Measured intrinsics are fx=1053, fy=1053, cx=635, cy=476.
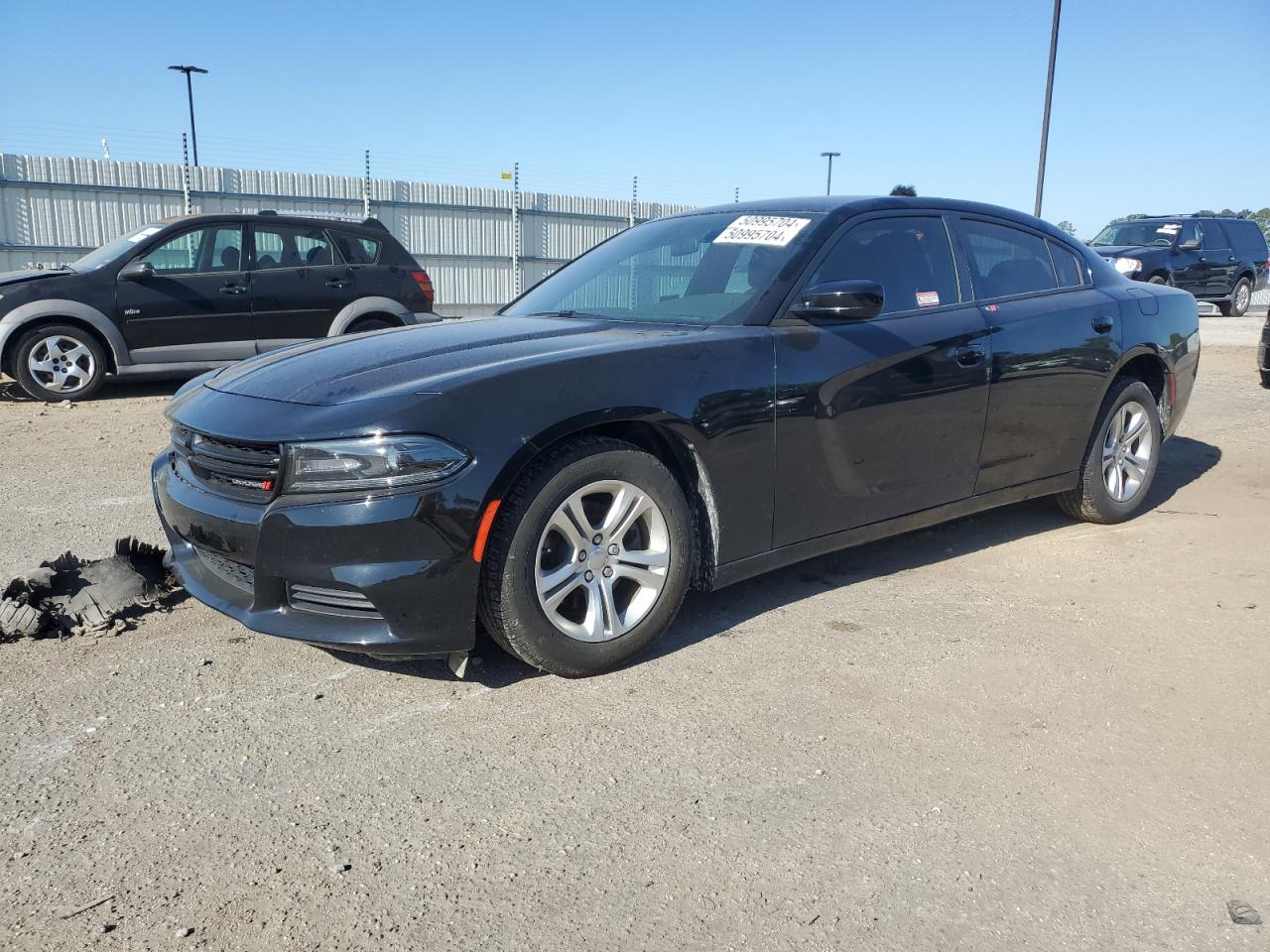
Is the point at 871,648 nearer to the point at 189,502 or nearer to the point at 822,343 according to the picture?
the point at 822,343

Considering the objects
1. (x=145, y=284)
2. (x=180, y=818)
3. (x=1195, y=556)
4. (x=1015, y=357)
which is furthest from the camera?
(x=145, y=284)

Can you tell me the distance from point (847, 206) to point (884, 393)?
83 centimetres

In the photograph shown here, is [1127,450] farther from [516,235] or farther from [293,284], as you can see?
[516,235]

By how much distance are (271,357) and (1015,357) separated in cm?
309

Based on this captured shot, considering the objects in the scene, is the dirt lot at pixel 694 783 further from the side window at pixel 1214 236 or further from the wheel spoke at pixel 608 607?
the side window at pixel 1214 236

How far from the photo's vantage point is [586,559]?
337 centimetres

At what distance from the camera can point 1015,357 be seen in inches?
181

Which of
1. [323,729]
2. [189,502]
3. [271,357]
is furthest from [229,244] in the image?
[323,729]

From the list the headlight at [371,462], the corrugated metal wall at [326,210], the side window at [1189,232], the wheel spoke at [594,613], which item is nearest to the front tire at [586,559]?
the wheel spoke at [594,613]

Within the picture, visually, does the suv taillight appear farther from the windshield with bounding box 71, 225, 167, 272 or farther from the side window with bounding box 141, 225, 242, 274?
the windshield with bounding box 71, 225, 167, 272

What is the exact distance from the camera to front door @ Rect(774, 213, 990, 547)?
12.6 feet

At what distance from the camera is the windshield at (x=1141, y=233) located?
20672mm

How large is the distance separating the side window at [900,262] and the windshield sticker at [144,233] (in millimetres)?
7448

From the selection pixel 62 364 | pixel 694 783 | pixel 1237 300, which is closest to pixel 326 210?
pixel 62 364
